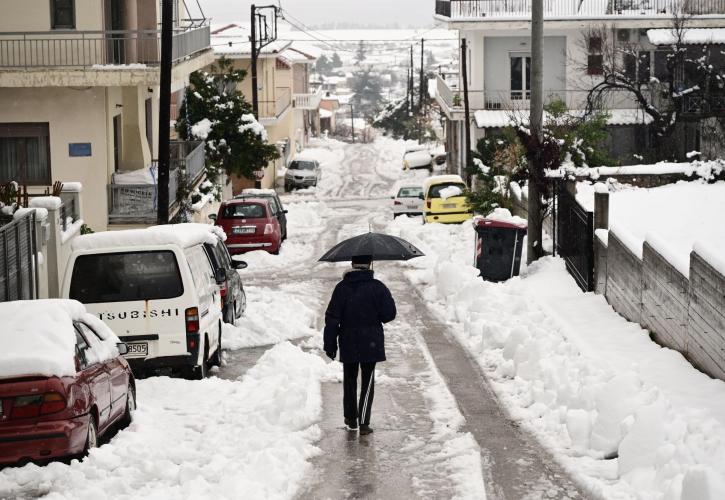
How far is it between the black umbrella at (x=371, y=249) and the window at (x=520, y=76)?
39561 millimetres

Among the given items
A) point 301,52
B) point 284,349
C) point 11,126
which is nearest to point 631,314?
point 284,349

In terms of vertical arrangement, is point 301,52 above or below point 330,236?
above

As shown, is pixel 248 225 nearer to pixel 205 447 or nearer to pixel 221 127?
pixel 221 127

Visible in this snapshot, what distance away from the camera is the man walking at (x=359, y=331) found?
521 inches

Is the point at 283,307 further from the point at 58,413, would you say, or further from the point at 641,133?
the point at 641,133

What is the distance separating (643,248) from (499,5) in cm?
3690

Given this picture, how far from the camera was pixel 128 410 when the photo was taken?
13609mm

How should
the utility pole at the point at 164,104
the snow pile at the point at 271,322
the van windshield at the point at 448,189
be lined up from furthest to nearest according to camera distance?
the van windshield at the point at 448,189, the utility pole at the point at 164,104, the snow pile at the point at 271,322

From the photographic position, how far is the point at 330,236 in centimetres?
4247

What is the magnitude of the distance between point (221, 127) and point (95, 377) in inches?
1370

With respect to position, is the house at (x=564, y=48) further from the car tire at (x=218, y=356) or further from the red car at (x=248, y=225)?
the car tire at (x=218, y=356)

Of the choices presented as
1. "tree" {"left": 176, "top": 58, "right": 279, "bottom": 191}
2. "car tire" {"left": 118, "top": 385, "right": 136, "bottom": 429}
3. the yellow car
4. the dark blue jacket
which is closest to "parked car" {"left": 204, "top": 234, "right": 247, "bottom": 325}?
"car tire" {"left": 118, "top": 385, "right": 136, "bottom": 429}

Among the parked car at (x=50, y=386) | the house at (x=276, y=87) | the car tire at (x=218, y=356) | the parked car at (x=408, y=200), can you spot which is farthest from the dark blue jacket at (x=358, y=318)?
the house at (x=276, y=87)

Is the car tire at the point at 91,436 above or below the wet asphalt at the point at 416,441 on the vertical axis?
above
